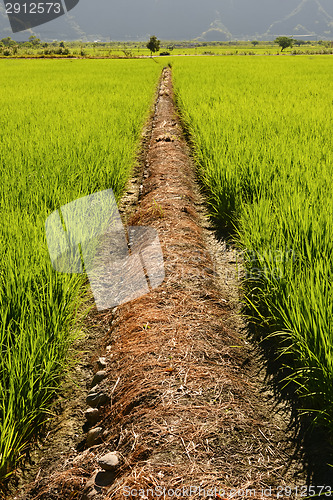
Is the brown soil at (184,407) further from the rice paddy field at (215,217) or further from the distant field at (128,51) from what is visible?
the distant field at (128,51)

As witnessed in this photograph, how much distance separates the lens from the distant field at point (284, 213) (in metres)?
1.72

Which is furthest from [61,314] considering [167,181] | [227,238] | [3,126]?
[3,126]

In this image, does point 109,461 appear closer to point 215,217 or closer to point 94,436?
point 94,436

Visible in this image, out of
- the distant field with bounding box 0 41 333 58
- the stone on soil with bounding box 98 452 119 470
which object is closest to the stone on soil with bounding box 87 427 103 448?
the stone on soil with bounding box 98 452 119 470

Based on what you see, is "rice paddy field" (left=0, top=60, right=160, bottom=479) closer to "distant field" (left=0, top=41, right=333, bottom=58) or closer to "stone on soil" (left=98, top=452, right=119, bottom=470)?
"stone on soil" (left=98, top=452, right=119, bottom=470)

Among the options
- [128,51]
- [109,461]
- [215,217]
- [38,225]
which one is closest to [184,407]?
[109,461]

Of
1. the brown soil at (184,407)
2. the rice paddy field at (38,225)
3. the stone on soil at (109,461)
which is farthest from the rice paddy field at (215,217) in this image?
the stone on soil at (109,461)

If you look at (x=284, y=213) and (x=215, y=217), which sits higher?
(x=284, y=213)

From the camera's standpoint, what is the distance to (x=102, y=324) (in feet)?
8.26

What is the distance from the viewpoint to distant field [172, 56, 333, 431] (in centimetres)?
172

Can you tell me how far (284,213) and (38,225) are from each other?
1.65 metres

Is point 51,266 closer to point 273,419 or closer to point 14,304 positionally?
point 14,304

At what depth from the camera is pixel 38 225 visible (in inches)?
99.1

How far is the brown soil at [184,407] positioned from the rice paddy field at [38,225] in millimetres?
260
